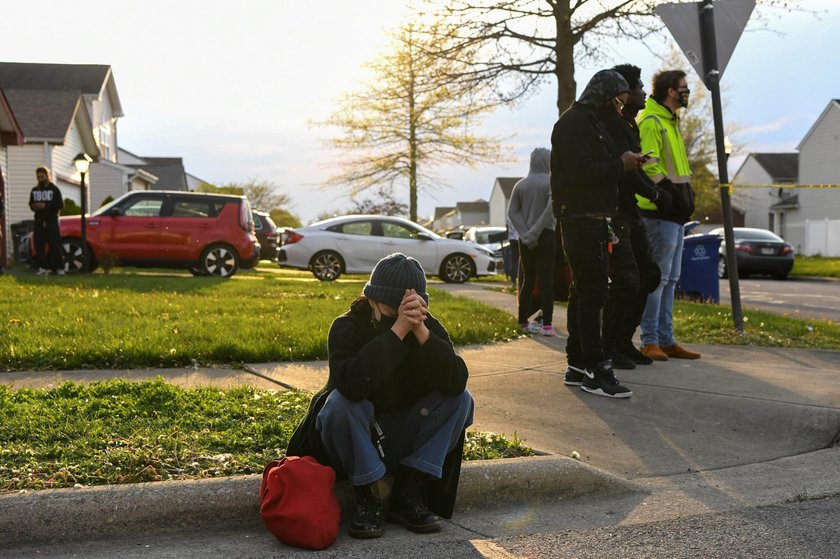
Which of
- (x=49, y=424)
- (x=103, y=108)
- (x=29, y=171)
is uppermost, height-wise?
(x=103, y=108)

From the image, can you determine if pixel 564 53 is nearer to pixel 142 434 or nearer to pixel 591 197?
pixel 591 197

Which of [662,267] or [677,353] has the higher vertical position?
[662,267]

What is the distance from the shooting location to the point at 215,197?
55.9 ft

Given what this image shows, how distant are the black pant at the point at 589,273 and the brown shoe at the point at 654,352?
1.30 metres

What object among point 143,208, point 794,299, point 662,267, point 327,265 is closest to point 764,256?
point 794,299

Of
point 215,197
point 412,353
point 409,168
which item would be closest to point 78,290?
point 215,197

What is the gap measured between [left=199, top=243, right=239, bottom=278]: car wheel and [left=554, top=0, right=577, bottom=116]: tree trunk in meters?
6.90

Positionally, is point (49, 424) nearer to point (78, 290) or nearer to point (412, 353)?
point (412, 353)

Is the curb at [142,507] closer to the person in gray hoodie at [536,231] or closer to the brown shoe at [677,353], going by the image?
the brown shoe at [677,353]

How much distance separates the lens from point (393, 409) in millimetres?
3697

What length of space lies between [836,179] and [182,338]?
45952mm

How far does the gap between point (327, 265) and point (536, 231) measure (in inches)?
408

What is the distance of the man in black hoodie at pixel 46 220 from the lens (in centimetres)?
1455

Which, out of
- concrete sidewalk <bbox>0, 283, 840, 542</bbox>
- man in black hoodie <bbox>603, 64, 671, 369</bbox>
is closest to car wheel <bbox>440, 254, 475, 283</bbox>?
concrete sidewalk <bbox>0, 283, 840, 542</bbox>
